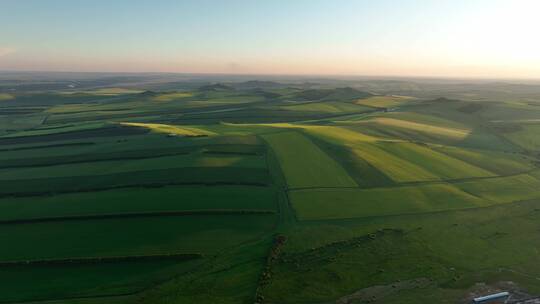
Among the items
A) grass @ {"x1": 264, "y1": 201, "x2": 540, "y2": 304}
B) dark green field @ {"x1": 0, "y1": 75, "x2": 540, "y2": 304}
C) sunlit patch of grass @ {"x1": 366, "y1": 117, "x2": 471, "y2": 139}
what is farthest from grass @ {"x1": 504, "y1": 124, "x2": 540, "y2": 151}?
grass @ {"x1": 264, "y1": 201, "x2": 540, "y2": 304}

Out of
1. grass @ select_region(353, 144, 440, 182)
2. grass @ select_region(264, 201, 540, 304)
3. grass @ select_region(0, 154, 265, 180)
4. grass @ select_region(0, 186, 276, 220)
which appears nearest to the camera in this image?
grass @ select_region(264, 201, 540, 304)

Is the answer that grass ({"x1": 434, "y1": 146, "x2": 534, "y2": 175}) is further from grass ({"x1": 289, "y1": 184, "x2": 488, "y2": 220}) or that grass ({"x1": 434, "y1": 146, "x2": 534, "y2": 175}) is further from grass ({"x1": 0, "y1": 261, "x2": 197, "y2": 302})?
grass ({"x1": 0, "y1": 261, "x2": 197, "y2": 302})

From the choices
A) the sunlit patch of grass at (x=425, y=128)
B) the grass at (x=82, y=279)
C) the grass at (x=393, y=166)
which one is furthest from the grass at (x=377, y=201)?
the sunlit patch of grass at (x=425, y=128)

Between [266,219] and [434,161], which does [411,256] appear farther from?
[434,161]

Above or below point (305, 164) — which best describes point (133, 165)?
below

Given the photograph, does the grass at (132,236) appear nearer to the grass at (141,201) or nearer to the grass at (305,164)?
the grass at (141,201)

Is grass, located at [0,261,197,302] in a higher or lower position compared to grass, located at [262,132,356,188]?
lower

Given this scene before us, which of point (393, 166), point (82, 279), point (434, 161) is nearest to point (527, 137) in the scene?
point (434, 161)
